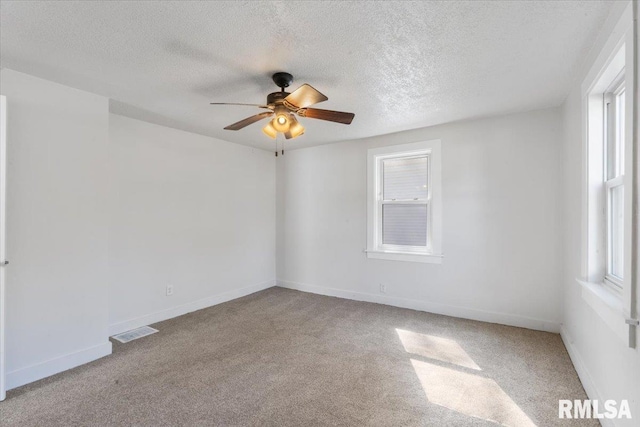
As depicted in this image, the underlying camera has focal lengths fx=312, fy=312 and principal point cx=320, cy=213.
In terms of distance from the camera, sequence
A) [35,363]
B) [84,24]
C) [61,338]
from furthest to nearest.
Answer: [61,338]
[35,363]
[84,24]

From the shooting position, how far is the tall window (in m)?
1.95

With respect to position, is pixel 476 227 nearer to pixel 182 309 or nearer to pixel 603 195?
pixel 603 195

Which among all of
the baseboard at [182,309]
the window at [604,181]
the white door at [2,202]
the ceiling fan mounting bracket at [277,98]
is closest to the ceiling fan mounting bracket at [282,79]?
the ceiling fan mounting bracket at [277,98]

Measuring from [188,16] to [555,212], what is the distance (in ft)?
11.9

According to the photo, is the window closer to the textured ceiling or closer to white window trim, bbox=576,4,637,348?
white window trim, bbox=576,4,637,348

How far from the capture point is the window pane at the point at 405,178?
410 centimetres

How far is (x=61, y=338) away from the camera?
2.56 meters

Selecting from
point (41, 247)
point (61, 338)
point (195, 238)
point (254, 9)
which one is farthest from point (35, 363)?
point (254, 9)

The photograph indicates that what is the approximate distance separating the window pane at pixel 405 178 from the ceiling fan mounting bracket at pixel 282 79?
2328mm

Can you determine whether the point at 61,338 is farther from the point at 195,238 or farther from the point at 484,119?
the point at 484,119

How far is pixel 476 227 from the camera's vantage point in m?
3.61

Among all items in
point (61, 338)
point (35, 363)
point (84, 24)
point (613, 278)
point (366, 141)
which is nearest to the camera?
point (84, 24)

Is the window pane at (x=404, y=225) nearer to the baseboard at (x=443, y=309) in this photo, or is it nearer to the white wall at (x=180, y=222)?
the baseboard at (x=443, y=309)

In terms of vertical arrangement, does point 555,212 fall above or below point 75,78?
below
